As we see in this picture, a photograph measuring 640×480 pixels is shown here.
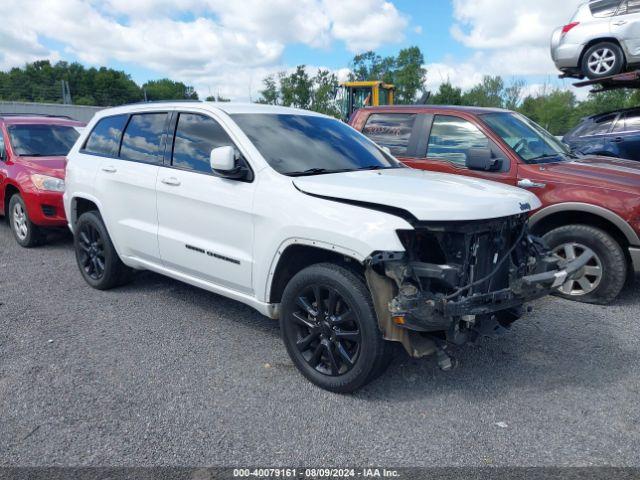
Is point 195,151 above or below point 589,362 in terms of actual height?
above

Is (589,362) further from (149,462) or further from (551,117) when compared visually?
(551,117)

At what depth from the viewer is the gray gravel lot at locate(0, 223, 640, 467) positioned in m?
2.77

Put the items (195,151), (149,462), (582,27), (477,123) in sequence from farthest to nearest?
(582,27), (477,123), (195,151), (149,462)

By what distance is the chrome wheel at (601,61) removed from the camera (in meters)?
10.5

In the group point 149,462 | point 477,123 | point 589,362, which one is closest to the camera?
point 149,462

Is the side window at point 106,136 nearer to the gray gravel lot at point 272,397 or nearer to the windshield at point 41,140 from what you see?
the gray gravel lot at point 272,397

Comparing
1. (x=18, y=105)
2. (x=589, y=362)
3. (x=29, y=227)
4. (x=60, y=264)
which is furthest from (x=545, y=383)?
(x=18, y=105)

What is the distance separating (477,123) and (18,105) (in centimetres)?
2441

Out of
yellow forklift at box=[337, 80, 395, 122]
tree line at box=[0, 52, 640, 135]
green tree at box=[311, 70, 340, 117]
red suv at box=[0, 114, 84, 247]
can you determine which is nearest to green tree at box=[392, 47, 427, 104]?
tree line at box=[0, 52, 640, 135]

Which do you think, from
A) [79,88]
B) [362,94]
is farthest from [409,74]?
[362,94]

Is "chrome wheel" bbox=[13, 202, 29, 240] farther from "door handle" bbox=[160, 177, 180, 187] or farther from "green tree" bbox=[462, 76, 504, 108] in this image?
"green tree" bbox=[462, 76, 504, 108]

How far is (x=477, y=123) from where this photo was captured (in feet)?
18.1

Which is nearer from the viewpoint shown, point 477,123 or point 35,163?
point 477,123

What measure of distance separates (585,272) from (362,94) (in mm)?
13966
